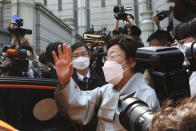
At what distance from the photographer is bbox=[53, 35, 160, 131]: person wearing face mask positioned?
1748 mm

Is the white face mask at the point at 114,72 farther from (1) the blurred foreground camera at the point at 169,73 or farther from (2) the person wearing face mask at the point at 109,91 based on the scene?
(1) the blurred foreground camera at the point at 169,73

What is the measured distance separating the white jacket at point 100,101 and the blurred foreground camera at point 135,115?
595mm

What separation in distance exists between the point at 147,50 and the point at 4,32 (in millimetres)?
9163

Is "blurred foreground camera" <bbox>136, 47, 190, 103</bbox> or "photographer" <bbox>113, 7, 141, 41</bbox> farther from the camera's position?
"photographer" <bbox>113, 7, 141, 41</bbox>

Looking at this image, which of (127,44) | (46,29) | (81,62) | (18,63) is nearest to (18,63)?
(18,63)

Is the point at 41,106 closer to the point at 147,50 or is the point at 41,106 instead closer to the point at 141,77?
the point at 141,77

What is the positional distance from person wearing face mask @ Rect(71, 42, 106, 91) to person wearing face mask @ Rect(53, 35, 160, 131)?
3.09 feet

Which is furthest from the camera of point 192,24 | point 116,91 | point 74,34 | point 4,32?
point 74,34

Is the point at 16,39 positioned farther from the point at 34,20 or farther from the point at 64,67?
the point at 34,20

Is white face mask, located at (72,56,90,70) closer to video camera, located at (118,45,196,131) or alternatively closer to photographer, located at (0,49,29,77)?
photographer, located at (0,49,29,77)

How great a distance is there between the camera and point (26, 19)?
9797 mm

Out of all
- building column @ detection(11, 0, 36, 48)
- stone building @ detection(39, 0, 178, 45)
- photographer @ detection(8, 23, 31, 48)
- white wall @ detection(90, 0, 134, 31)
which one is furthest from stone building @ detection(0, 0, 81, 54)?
white wall @ detection(90, 0, 134, 31)

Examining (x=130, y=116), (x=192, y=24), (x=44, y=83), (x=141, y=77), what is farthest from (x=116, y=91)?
(x=130, y=116)

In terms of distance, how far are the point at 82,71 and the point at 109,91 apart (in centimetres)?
125
